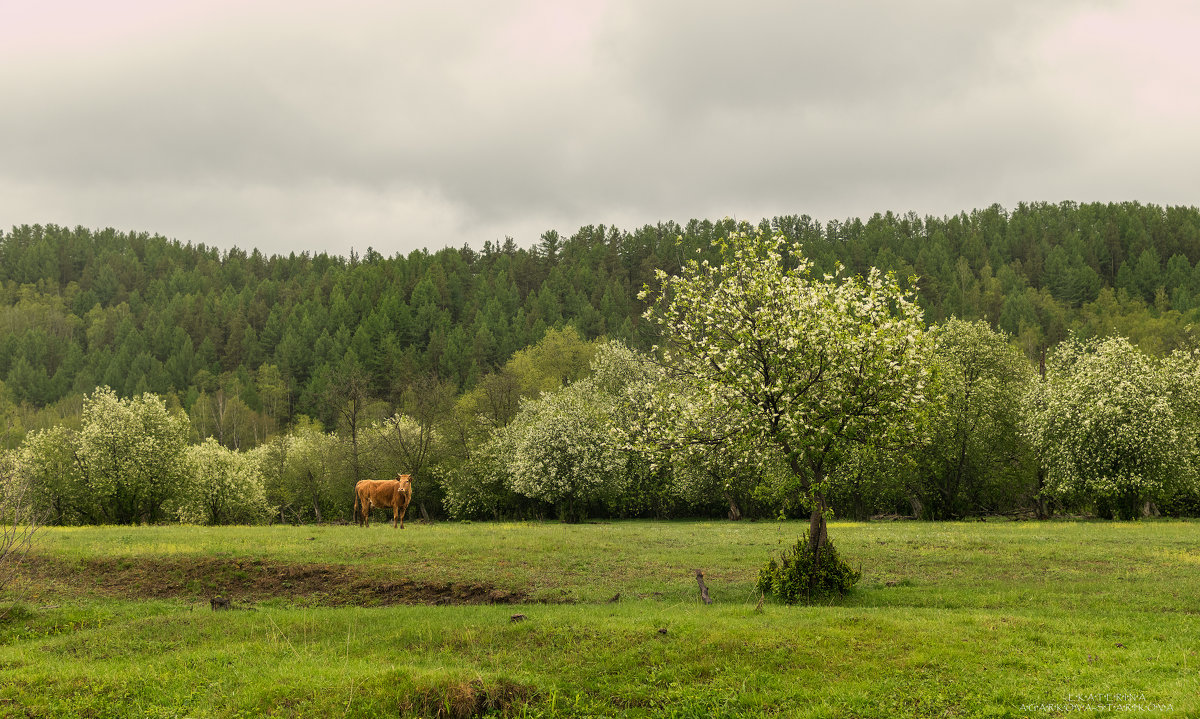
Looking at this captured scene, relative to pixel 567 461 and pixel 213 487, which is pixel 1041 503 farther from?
pixel 213 487

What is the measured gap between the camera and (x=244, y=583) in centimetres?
2319

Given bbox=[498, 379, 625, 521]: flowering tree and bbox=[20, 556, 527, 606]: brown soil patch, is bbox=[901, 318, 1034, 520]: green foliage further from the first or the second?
bbox=[20, 556, 527, 606]: brown soil patch

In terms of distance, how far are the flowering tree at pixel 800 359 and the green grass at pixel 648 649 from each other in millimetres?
4557

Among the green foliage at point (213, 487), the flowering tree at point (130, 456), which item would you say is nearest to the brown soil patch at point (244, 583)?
the flowering tree at point (130, 456)

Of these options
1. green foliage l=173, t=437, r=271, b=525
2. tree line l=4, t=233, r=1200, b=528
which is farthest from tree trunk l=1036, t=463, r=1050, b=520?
green foliage l=173, t=437, r=271, b=525

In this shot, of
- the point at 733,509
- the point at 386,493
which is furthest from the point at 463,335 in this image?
the point at 386,493

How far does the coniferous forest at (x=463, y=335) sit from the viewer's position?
64.4 m

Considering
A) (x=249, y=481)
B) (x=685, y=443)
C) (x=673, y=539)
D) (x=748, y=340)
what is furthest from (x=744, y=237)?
(x=249, y=481)

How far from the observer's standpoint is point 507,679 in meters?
14.0

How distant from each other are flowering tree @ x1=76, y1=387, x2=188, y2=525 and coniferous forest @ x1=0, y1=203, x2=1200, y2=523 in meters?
0.77

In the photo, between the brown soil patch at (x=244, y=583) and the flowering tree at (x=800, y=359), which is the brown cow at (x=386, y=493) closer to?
the brown soil patch at (x=244, y=583)

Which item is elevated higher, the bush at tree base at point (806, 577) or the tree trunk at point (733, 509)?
the bush at tree base at point (806, 577)

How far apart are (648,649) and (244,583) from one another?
14.4 m

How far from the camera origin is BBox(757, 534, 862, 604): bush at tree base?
66.7 ft
